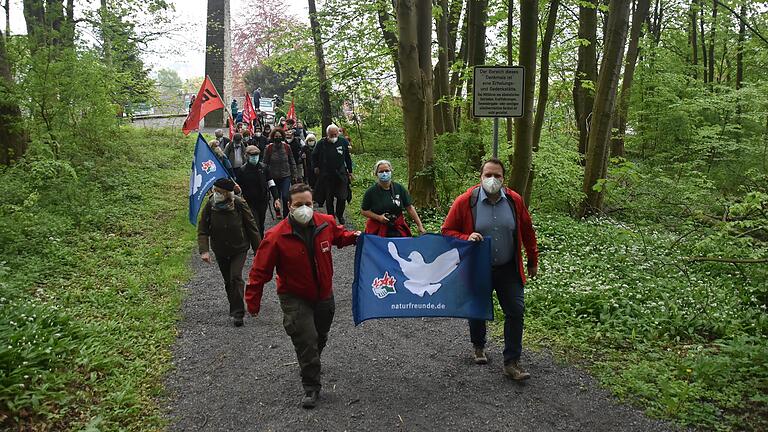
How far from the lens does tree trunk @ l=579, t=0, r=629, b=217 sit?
12.0m

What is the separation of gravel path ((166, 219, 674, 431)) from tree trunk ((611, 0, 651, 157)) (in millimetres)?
10109

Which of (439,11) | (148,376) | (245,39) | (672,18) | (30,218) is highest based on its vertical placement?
(245,39)

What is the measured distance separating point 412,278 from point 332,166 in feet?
21.7

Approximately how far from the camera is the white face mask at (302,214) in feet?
16.2

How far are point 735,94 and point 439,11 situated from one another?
32.3 feet

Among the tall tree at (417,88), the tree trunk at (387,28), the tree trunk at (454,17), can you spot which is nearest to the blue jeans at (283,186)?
the tall tree at (417,88)

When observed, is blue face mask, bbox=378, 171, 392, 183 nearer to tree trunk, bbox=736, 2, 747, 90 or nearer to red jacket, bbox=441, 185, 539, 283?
red jacket, bbox=441, 185, 539, 283

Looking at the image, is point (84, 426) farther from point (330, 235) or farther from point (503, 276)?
point (503, 276)

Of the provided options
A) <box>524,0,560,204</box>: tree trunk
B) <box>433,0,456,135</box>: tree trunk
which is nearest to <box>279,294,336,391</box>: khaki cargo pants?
<box>524,0,560,204</box>: tree trunk

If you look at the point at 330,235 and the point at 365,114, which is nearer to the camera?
the point at 330,235

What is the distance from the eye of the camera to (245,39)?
53969mm

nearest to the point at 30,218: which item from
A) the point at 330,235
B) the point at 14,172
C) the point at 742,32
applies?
the point at 14,172

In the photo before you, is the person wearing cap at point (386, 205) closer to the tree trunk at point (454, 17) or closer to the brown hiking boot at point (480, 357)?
the brown hiking boot at point (480, 357)

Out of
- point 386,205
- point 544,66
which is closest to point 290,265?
point 386,205
